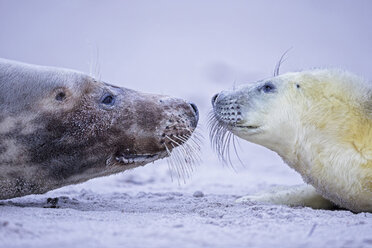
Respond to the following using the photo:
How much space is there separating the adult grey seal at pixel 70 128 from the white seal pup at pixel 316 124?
601mm

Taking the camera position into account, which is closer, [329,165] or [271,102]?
[329,165]

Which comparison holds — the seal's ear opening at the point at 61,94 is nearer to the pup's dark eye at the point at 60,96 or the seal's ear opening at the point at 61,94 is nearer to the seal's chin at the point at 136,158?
the pup's dark eye at the point at 60,96

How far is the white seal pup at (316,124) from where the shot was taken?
13.0ft

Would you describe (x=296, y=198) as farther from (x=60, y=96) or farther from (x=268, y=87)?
(x=60, y=96)

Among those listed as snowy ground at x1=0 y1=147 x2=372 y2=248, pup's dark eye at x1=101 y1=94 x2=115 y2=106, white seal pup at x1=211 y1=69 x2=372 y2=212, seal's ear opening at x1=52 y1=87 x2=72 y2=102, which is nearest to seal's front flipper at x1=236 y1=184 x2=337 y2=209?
white seal pup at x1=211 y1=69 x2=372 y2=212

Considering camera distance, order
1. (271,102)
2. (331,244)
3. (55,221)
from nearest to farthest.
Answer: (331,244)
(55,221)
(271,102)

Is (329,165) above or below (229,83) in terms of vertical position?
above

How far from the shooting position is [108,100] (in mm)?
3994

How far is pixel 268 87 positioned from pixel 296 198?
106cm

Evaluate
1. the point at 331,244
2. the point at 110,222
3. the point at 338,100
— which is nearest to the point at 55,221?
the point at 110,222

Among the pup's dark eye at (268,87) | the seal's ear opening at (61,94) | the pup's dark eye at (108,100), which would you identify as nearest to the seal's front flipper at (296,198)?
the pup's dark eye at (268,87)

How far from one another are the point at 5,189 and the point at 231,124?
1.87 meters

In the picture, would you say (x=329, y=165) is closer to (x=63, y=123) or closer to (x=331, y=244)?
(x=331, y=244)

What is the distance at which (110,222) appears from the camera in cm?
297
